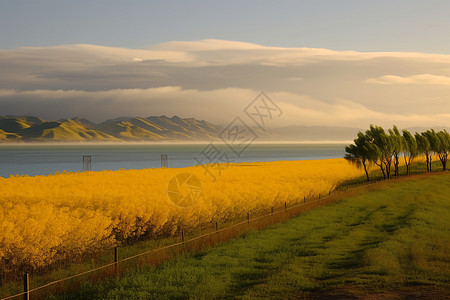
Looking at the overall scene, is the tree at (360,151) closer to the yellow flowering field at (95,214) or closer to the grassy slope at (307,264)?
the yellow flowering field at (95,214)

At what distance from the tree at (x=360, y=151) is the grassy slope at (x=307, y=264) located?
164ft

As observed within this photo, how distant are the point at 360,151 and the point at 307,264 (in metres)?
66.9

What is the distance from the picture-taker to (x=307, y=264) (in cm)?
1862

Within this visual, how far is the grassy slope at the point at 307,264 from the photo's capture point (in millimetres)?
14977

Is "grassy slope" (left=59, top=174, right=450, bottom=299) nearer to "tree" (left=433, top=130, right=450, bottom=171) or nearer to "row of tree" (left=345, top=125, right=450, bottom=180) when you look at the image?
"row of tree" (left=345, top=125, right=450, bottom=180)

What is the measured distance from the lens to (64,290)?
15.8 meters

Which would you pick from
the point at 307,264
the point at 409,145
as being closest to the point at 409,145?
the point at 409,145

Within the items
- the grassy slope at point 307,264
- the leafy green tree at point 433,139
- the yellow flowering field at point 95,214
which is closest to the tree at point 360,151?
the leafy green tree at point 433,139

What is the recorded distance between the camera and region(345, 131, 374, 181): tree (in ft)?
264

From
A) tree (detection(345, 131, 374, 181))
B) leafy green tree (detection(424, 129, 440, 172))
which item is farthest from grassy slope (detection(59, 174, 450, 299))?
leafy green tree (detection(424, 129, 440, 172))

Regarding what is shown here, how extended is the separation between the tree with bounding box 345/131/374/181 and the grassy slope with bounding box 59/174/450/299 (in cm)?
5011

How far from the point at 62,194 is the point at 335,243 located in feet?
56.7

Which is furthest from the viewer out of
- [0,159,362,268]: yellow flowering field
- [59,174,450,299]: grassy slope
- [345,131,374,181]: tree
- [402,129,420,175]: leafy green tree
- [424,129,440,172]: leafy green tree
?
[424,129,440,172]: leafy green tree

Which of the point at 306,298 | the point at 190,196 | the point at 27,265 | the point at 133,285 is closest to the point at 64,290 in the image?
the point at 133,285
